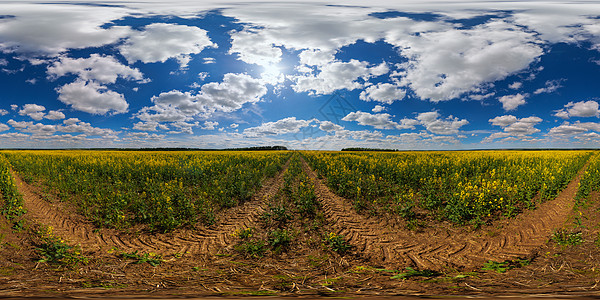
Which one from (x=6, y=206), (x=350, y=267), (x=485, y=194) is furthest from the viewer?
(x=485, y=194)

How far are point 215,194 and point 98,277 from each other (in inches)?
221

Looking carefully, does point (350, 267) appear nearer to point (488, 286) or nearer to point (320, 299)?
point (488, 286)

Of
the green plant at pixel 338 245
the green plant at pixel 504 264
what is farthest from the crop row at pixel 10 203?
the green plant at pixel 504 264

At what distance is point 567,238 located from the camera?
524 centimetres

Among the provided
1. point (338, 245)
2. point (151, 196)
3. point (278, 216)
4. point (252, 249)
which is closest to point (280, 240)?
point (252, 249)

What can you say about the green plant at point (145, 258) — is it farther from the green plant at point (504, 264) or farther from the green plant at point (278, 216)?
the green plant at point (504, 264)

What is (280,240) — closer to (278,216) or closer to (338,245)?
(338,245)

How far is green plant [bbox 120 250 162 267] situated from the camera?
14.9 feet

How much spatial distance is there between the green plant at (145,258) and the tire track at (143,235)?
29 centimetres

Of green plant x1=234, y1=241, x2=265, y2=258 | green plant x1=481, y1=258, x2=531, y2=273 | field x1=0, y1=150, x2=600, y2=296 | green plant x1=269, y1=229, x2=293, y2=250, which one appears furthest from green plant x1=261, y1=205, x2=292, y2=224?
green plant x1=481, y1=258, x2=531, y2=273

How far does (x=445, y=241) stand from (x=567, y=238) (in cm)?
238

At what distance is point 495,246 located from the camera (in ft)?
17.7

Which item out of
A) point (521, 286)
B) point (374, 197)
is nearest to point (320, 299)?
point (521, 286)

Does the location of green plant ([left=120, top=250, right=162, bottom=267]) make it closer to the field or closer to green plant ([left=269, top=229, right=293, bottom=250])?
the field
